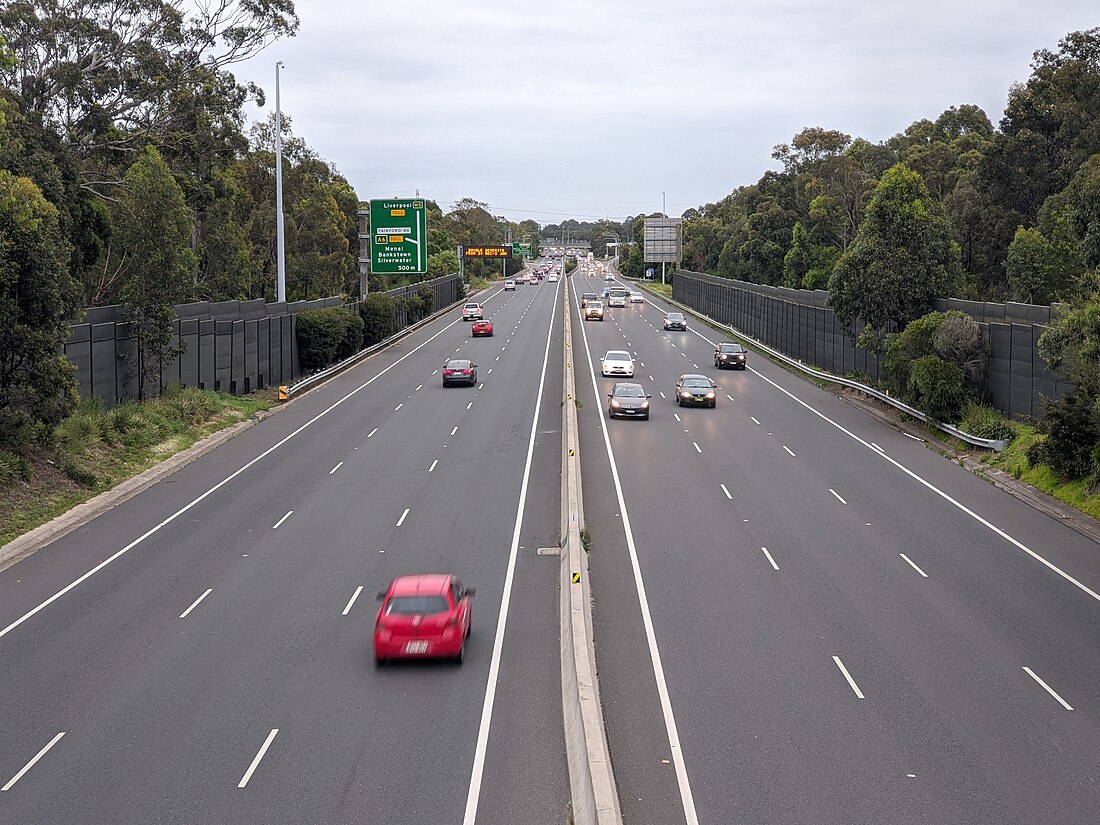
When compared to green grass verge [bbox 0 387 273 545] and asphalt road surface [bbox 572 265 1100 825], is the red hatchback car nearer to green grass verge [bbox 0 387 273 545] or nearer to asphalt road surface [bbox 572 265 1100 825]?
asphalt road surface [bbox 572 265 1100 825]

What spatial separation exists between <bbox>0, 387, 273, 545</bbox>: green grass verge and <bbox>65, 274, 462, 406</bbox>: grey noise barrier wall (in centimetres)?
118

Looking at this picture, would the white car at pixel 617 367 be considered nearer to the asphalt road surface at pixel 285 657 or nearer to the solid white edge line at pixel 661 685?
the asphalt road surface at pixel 285 657

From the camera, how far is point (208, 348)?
153ft

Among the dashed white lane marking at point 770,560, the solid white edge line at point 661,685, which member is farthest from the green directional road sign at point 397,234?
the dashed white lane marking at point 770,560

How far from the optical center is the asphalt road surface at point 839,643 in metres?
12.5

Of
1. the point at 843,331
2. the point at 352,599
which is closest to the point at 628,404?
the point at 843,331

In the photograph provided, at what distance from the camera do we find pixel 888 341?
1705 inches

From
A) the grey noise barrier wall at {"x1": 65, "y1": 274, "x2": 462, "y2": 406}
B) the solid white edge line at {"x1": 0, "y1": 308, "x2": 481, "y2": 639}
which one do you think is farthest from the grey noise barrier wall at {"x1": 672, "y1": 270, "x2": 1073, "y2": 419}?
the grey noise barrier wall at {"x1": 65, "y1": 274, "x2": 462, "y2": 406}

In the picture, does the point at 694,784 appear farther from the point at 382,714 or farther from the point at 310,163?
the point at 310,163

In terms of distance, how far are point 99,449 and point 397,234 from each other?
36.1 meters

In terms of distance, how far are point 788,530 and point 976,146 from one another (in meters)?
70.0

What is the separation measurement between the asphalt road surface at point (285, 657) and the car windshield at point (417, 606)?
2.81 feet

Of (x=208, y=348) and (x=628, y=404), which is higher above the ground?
(x=208, y=348)

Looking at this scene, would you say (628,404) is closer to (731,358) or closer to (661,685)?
(731,358)
